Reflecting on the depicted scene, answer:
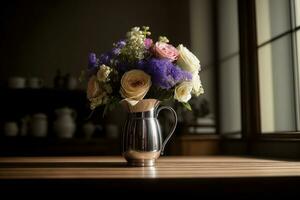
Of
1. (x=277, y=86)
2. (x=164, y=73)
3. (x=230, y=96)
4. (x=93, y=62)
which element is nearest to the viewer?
(x=164, y=73)

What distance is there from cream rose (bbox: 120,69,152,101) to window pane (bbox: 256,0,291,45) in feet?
4.59

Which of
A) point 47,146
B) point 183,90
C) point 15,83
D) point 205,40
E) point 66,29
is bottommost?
point 47,146

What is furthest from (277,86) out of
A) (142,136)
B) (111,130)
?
(111,130)

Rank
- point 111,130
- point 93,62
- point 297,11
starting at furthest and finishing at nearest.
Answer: point 111,130
point 297,11
point 93,62

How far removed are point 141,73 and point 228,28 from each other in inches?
88.2

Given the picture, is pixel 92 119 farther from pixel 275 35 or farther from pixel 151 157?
pixel 151 157

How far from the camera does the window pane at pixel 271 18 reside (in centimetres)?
243

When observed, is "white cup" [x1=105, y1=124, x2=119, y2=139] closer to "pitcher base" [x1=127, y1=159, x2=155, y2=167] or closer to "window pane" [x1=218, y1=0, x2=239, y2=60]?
"window pane" [x1=218, y1=0, x2=239, y2=60]

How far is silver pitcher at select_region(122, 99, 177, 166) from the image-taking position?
1.42 m

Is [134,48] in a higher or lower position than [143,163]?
higher

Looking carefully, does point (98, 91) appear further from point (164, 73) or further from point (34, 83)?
point (34, 83)

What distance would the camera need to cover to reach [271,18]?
260 cm

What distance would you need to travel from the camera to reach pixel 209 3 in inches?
145
